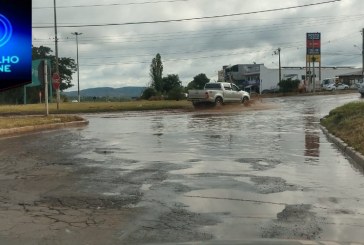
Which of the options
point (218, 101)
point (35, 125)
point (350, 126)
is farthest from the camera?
point (218, 101)

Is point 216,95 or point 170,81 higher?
point 170,81

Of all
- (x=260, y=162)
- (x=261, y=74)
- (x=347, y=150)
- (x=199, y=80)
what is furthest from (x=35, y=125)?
(x=261, y=74)

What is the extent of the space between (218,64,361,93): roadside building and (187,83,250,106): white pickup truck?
68799 millimetres

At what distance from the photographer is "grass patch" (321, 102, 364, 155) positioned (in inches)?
519

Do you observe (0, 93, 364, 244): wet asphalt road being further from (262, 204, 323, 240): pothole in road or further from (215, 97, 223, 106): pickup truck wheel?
(215, 97, 223, 106): pickup truck wheel

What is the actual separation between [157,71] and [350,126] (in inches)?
2518

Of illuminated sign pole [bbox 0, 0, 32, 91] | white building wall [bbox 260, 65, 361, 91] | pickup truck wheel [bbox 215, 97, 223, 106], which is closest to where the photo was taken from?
illuminated sign pole [bbox 0, 0, 32, 91]

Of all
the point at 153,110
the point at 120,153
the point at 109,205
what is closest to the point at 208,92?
the point at 153,110

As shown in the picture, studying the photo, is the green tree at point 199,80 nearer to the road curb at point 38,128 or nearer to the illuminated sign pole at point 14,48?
the road curb at point 38,128

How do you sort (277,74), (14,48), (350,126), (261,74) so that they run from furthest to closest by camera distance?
(277,74)
(261,74)
(350,126)
(14,48)

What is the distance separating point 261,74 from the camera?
388ft

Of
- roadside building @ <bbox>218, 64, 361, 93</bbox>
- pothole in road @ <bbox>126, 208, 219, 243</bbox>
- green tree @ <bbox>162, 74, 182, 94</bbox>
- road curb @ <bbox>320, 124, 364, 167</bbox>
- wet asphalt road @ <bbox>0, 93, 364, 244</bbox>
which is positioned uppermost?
roadside building @ <bbox>218, 64, 361, 93</bbox>

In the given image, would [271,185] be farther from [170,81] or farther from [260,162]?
[170,81]

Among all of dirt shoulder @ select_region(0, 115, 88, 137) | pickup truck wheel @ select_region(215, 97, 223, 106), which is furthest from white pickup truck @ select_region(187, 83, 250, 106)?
dirt shoulder @ select_region(0, 115, 88, 137)
